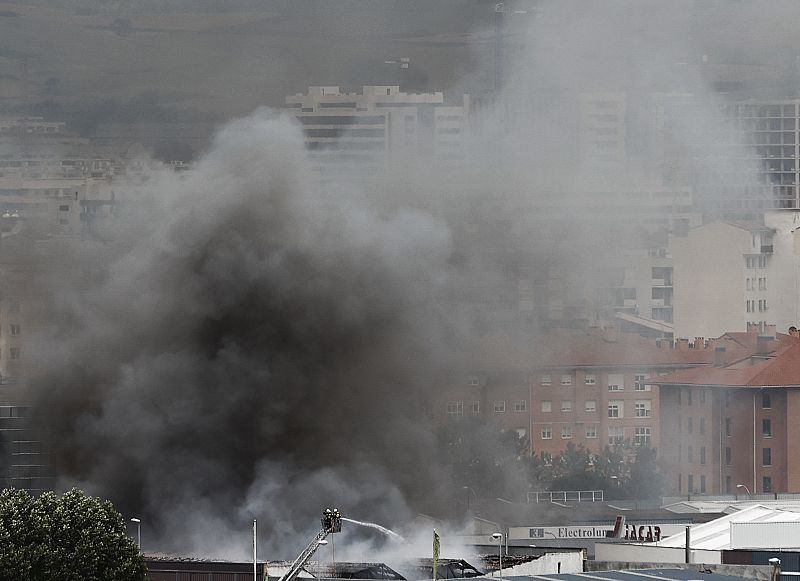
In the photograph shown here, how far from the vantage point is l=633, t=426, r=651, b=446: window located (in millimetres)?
64044

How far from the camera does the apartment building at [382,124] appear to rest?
58219mm

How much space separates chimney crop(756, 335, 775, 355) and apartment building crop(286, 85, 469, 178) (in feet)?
45.0

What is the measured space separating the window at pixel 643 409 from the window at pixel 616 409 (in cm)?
43

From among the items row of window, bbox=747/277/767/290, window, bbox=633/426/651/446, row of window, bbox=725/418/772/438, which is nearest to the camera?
row of window, bbox=725/418/772/438

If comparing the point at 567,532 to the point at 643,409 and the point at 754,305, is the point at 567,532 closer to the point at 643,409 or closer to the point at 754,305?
the point at 643,409

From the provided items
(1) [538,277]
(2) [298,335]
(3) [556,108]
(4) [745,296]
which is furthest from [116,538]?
(4) [745,296]

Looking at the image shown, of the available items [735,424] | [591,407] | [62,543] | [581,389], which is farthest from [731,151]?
[62,543]

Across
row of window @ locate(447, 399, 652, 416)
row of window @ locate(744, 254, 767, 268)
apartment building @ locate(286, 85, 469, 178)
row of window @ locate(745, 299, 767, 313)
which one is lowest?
row of window @ locate(447, 399, 652, 416)

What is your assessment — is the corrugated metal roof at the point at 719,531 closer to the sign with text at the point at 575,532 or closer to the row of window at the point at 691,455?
the sign with text at the point at 575,532

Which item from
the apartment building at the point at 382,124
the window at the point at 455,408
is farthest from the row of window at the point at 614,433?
the apartment building at the point at 382,124

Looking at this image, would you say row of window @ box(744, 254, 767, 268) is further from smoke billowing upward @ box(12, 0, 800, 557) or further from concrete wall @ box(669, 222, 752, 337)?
smoke billowing upward @ box(12, 0, 800, 557)

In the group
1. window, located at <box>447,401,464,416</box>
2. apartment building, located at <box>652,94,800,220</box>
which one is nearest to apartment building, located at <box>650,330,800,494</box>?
apartment building, located at <box>652,94,800,220</box>

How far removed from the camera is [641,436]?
212ft

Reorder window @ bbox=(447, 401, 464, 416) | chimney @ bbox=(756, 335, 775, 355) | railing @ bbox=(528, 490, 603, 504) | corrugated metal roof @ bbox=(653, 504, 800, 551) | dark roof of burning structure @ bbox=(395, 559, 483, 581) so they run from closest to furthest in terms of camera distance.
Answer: dark roof of burning structure @ bbox=(395, 559, 483, 581) → corrugated metal roof @ bbox=(653, 504, 800, 551) → railing @ bbox=(528, 490, 603, 504) → window @ bbox=(447, 401, 464, 416) → chimney @ bbox=(756, 335, 775, 355)
